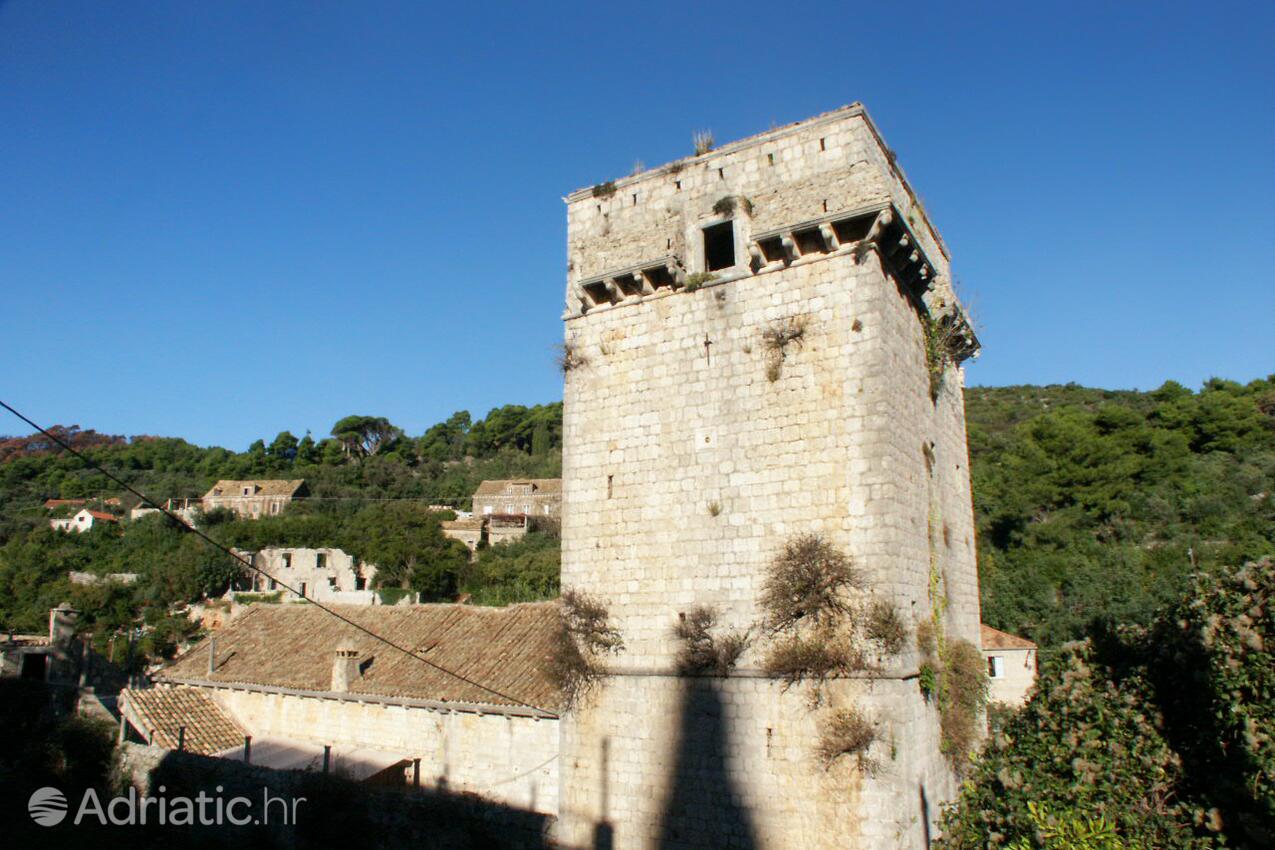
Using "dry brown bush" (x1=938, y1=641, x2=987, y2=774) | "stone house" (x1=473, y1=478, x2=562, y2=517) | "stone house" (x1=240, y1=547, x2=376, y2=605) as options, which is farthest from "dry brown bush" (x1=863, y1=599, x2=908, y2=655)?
"stone house" (x1=473, y1=478, x2=562, y2=517)

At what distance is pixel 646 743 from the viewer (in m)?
11.5

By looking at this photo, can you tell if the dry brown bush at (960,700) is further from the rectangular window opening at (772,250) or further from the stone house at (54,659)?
the stone house at (54,659)

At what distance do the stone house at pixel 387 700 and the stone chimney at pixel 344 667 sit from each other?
2 centimetres

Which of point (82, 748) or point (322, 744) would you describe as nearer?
point (82, 748)

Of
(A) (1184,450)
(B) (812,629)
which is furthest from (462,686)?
(A) (1184,450)

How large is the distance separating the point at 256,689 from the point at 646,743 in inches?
404

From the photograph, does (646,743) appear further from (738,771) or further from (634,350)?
(634,350)

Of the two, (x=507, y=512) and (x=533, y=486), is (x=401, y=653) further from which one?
(x=533, y=486)

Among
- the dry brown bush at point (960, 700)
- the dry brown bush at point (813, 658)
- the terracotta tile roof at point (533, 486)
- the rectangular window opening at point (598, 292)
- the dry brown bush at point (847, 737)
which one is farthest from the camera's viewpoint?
the terracotta tile roof at point (533, 486)

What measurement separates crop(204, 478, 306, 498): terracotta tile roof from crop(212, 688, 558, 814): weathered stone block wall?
63256 mm

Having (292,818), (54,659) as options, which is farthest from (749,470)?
(54,659)

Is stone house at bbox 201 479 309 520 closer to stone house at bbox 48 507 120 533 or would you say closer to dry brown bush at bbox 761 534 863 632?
stone house at bbox 48 507 120 533

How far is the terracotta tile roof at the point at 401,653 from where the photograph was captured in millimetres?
14788

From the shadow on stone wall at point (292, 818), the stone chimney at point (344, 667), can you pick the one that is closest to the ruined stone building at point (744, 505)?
the shadow on stone wall at point (292, 818)
